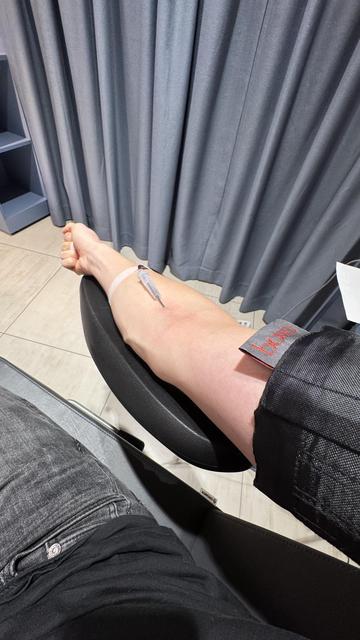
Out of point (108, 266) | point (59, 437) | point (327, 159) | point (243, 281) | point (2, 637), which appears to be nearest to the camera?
point (2, 637)

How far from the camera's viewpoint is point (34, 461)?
0.43 m

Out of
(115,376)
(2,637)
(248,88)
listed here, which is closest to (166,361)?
(115,376)

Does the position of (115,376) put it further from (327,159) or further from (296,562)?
(327,159)

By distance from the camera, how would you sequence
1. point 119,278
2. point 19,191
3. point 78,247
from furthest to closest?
point 19,191
point 78,247
point 119,278

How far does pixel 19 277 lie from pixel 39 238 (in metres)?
0.33

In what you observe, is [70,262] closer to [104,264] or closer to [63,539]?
[104,264]

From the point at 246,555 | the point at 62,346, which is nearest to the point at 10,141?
the point at 62,346

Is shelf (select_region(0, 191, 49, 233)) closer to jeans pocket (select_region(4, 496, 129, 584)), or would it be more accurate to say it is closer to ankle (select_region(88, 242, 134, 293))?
ankle (select_region(88, 242, 134, 293))

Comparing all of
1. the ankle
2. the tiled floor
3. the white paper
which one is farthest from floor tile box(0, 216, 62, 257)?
the white paper

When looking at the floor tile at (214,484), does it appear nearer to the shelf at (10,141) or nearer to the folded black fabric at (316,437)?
the folded black fabric at (316,437)

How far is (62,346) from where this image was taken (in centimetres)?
118

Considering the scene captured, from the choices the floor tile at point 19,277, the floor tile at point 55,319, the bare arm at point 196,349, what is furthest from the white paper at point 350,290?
the floor tile at point 19,277

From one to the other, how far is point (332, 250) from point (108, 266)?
0.80 meters

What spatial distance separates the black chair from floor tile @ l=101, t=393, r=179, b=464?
398mm
